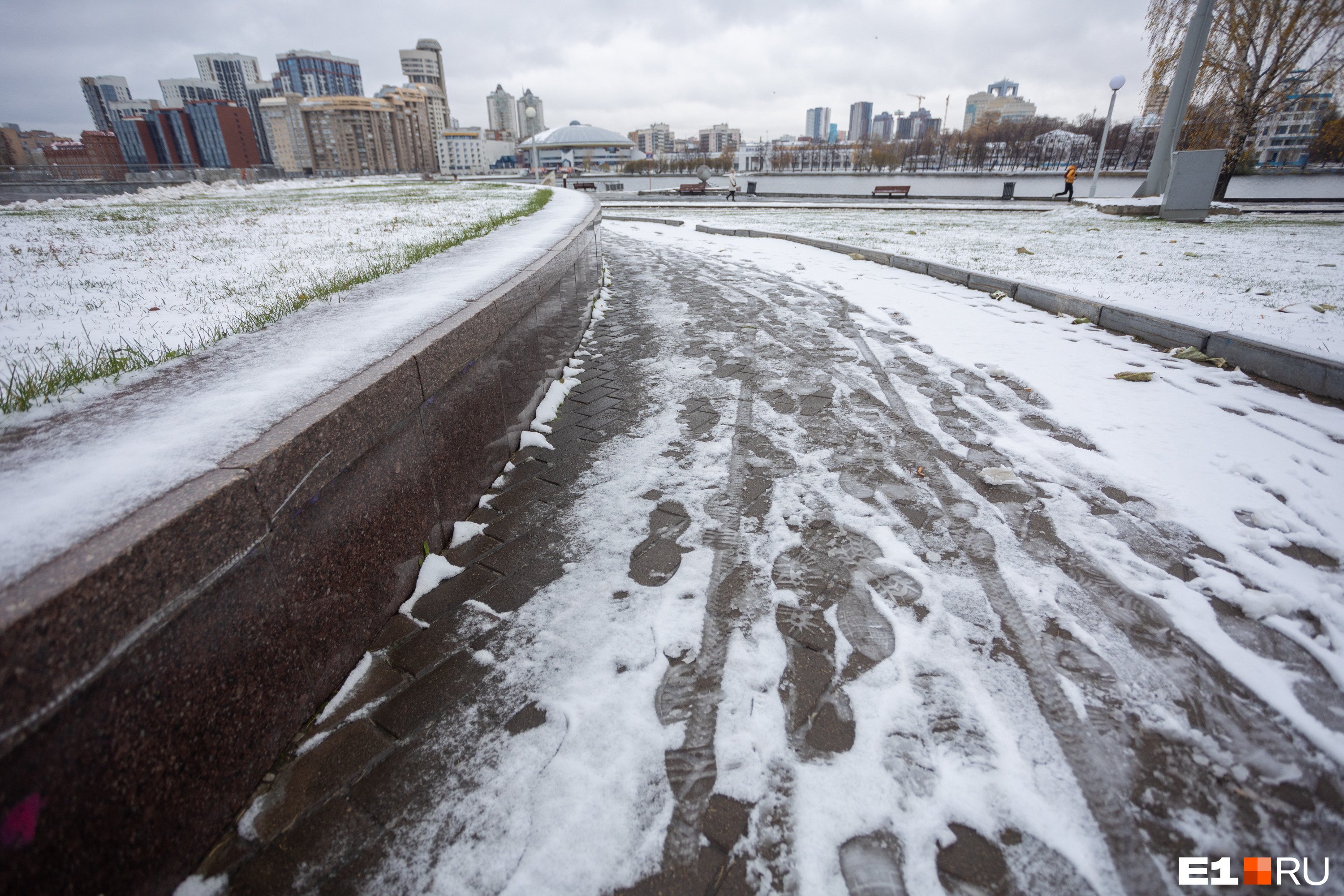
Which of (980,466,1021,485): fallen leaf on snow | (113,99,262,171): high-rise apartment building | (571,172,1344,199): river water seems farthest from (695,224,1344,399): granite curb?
(113,99,262,171): high-rise apartment building

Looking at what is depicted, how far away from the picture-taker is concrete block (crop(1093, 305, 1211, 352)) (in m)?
5.07

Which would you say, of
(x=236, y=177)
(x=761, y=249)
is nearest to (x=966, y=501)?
(x=761, y=249)

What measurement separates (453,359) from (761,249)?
9947 mm

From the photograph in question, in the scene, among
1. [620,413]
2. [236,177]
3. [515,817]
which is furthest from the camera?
[236,177]

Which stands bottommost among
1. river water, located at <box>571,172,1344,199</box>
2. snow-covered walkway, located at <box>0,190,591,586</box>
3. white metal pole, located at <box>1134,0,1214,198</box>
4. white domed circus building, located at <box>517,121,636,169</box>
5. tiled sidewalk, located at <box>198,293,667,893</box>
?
tiled sidewalk, located at <box>198,293,667,893</box>

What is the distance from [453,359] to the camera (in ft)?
9.59

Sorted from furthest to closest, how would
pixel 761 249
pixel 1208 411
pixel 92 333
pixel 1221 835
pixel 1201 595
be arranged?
pixel 761 249 → pixel 1208 411 → pixel 92 333 → pixel 1201 595 → pixel 1221 835

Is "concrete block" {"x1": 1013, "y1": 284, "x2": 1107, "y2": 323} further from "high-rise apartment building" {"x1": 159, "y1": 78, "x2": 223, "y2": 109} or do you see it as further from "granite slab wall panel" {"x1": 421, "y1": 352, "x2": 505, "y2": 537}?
"high-rise apartment building" {"x1": 159, "y1": 78, "x2": 223, "y2": 109}

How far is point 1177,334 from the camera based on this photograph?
204 inches

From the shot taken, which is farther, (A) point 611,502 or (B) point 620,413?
(B) point 620,413

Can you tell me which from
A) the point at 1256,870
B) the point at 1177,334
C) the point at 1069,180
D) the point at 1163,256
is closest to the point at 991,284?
the point at 1177,334

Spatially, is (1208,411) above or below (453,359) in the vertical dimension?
below

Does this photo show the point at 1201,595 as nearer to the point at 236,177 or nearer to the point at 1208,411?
the point at 1208,411

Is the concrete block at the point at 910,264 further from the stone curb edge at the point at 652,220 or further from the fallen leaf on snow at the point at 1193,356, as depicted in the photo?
the stone curb edge at the point at 652,220
